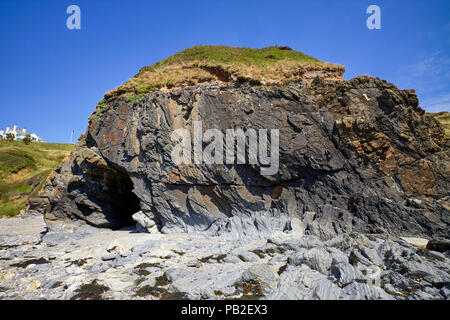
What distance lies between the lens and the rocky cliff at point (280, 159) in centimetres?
1224

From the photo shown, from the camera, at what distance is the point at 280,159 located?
46.9ft

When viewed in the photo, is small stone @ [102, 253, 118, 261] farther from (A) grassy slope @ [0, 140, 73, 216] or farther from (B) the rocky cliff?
(A) grassy slope @ [0, 140, 73, 216]

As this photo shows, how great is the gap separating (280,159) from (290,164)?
2.18ft

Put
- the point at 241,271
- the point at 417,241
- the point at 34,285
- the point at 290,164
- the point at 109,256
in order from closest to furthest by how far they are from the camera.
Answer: the point at 34,285
the point at 241,271
the point at 417,241
the point at 109,256
the point at 290,164

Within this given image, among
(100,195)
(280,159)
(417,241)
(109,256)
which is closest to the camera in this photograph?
(417,241)

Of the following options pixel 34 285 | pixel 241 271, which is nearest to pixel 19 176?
pixel 34 285

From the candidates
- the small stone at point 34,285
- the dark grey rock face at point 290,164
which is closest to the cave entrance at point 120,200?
the dark grey rock face at point 290,164

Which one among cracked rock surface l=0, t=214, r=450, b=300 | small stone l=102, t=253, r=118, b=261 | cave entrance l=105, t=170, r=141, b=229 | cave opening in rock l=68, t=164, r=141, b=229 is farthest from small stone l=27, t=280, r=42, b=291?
cave entrance l=105, t=170, r=141, b=229

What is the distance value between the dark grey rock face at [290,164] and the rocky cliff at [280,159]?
61mm

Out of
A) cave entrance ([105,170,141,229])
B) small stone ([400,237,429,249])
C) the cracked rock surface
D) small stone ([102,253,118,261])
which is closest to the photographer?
the cracked rock surface

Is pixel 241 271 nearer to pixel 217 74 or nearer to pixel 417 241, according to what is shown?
pixel 417 241

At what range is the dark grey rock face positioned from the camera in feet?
39.8

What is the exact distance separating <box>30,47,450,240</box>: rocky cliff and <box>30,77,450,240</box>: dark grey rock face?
0.06 m

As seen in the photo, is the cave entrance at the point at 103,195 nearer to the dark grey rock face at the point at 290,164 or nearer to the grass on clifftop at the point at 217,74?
the dark grey rock face at the point at 290,164
